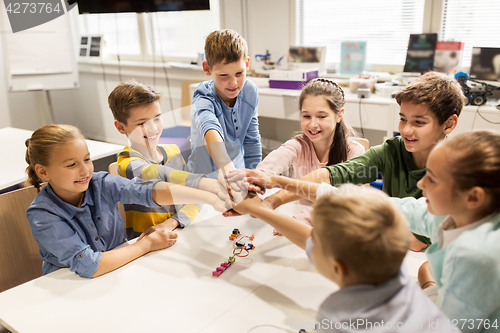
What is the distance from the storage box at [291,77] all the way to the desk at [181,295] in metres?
2.18

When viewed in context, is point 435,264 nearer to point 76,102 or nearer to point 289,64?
point 289,64

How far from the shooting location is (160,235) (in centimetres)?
123

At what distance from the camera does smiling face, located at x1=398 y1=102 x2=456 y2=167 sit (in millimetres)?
1236

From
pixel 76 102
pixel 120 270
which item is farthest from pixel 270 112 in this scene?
pixel 76 102

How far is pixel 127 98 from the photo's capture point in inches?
61.1

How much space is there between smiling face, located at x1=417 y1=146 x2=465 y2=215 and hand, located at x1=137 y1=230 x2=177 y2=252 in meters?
0.80

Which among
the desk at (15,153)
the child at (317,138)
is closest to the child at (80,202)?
the child at (317,138)

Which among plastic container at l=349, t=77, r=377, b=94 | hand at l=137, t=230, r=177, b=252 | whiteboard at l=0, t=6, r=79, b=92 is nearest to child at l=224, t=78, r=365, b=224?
Answer: hand at l=137, t=230, r=177, b=252

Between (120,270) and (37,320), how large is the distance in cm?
25

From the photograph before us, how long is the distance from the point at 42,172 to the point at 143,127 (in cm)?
47

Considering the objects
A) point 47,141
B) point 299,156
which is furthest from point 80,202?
point 299,156

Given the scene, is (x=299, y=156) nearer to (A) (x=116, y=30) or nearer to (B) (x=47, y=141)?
(B) (x=47, y=141)

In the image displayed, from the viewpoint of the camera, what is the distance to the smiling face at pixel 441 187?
725 millimetres

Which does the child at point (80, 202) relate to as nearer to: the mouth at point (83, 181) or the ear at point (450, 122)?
the mouth at point (83, 181)
